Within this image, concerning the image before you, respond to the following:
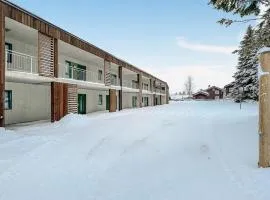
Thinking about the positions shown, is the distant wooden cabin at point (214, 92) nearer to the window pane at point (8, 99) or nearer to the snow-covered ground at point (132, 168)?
the window pane at point (8, 99)

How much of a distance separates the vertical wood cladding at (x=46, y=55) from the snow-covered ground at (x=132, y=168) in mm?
6877

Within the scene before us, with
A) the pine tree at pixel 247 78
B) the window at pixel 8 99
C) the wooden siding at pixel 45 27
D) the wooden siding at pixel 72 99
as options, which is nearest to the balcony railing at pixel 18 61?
the window at pixel 8 99

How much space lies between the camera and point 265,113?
231 inches

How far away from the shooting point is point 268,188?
488 cm

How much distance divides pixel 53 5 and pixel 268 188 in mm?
15806

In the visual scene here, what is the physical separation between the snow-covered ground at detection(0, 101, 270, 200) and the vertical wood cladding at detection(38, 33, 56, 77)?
6877mm

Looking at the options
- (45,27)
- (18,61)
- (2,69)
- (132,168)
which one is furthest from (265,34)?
(18,61)

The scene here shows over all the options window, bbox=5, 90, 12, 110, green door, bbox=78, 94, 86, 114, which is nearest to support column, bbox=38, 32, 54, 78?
window, bbox=5, 90, 12, 110

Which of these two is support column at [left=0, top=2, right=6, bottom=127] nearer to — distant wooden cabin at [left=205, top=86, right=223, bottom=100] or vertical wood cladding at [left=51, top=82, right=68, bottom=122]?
vertical wood cladding at [left=51, top=82, right=68, bottom=122]

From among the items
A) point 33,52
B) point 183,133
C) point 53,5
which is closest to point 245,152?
point 183,133

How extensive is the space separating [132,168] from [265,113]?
121 inches

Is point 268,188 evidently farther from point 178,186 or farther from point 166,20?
point 166,20

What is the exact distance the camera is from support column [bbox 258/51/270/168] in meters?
5.79

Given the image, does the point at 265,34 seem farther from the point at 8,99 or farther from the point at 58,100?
the point at 8,99
